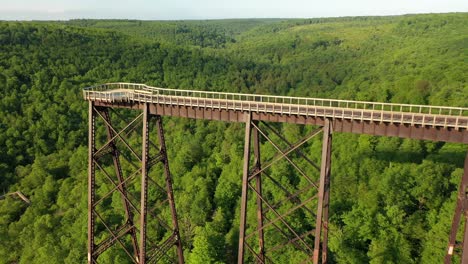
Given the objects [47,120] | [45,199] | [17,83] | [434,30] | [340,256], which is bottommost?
[45,199]

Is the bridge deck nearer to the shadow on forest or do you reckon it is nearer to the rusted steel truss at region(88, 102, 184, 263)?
the rusted steel truss at region(88, 102, 184, 263)

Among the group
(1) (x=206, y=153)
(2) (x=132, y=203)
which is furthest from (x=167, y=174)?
(1) (x=206, y=153)

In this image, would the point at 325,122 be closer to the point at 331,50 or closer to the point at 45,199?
the point at 45,199

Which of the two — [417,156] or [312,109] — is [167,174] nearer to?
[312,109]

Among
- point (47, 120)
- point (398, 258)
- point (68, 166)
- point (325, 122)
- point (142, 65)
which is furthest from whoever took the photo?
point (142, 65)

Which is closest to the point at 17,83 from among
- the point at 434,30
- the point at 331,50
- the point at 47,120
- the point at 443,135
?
the point at 47,120

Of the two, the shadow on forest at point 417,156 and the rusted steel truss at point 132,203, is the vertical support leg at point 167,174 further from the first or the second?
the shadow on forest at point 417,156
